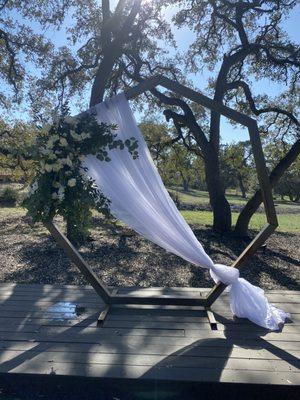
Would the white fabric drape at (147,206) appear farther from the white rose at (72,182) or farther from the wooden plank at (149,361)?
the wooden plank at (149,361)

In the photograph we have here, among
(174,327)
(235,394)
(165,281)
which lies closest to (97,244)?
(165,281)

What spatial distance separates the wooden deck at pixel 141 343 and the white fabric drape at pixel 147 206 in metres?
0.27

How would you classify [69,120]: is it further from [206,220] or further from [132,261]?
[206,220]

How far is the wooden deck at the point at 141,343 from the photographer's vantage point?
2953 millimetres

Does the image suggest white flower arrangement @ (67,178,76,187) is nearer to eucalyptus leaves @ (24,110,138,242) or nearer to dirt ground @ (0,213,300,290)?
eucalyptus leaves @ (24,110,138,242)

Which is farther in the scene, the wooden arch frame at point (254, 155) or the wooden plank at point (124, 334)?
the wooden arch frame at point (254, 155)

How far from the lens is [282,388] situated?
2.81 meters

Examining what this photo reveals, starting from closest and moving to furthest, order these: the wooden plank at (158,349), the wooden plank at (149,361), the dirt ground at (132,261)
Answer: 1. the wooden plank at (149,361)
2. the wooden plank at (158,349)
3. the dirt ground at (132,261)

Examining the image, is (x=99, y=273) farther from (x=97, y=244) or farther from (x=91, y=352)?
(x=91, y=352)

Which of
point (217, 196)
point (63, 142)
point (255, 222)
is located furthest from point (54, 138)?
point (255, 222)

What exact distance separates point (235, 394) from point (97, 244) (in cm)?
564

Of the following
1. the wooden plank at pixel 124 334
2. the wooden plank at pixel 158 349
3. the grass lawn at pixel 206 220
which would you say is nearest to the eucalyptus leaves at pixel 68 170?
the wooden plank at pixel 124 334

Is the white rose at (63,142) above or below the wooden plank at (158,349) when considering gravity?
above

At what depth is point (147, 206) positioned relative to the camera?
4.08 m
